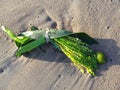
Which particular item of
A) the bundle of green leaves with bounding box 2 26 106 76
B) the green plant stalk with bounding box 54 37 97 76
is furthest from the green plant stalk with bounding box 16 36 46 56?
the green plant stalk with bounding box 54 37 97 76

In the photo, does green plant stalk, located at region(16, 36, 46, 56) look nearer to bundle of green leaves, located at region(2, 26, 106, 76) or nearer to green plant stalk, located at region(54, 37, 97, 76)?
bundle of green leaves, located at region(2, 26, 106, 76)

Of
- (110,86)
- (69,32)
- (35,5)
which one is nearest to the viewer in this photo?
(110,86)

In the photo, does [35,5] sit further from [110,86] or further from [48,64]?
[110,86]

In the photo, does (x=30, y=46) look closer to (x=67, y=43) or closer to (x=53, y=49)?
(x=53, y=49)

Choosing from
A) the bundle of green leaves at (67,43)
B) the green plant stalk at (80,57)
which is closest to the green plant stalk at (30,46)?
the bundle of green leaves at (67,43)

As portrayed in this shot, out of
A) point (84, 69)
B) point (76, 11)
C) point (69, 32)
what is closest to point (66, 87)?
point (84, 69)

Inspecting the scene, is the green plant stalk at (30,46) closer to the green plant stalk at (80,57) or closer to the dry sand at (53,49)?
the dry sand at (53,49)

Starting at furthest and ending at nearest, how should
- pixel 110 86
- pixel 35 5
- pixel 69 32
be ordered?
pixel 35 5
pixel 69 32
pixel 110 86
